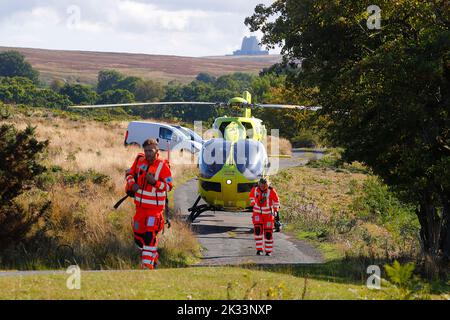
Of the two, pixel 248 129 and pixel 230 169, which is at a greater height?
pixel 248 129

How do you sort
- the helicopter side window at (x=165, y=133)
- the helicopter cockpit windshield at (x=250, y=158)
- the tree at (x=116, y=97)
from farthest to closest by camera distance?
the tree at (x=116, y=97), the helicopter side window at (x=165, y=133), the helicopter cockpit windshield at (x=250, y=158)

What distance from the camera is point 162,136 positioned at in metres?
43.0

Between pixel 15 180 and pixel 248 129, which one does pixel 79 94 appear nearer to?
pixel 248 129

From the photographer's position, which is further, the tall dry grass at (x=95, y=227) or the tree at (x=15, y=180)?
the tree at (x=15, y=180)

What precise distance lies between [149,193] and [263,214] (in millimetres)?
4702

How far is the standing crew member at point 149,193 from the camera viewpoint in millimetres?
11516

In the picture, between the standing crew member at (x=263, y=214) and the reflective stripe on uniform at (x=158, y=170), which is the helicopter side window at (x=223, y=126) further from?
the reflective stripe on uniform at (x=158, y=170)

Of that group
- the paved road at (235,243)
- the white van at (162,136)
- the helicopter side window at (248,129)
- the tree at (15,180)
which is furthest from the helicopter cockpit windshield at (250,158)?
the white van at (162,136)

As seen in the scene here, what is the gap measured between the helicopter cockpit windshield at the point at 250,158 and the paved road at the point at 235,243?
1683 mm

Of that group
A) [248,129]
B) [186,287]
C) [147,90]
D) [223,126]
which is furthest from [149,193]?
[147,90]

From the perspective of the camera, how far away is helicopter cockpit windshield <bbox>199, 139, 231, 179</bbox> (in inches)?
736

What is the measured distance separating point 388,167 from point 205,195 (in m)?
5.37

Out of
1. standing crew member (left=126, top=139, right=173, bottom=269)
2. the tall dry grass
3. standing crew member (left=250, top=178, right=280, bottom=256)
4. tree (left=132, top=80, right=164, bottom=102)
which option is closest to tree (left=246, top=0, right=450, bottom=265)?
standing crew member (left=250, top=178, right=280, bottom=256)

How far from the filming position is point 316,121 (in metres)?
18.7
